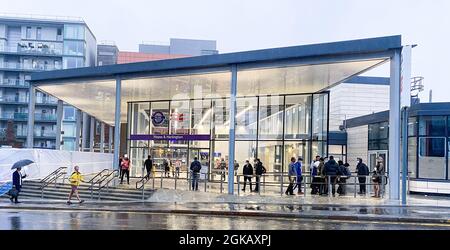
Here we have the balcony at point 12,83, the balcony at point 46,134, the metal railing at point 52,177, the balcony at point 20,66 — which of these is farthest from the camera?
the balcony at point 20,66

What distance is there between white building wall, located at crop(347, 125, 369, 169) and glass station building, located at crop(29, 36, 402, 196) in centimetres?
898

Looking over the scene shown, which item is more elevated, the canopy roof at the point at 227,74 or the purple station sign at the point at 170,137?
the canopy roof at the point at 227,74

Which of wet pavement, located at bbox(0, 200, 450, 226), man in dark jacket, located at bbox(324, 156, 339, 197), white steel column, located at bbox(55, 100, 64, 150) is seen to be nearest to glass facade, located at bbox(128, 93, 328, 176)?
white steel column, located at bbox(55, 100, 64, 150)

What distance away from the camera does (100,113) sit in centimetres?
4238

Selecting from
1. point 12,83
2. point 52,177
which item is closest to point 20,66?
point 12,83

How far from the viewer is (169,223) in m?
12.3

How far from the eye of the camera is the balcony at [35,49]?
7488 cm

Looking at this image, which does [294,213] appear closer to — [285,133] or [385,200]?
[385,200]

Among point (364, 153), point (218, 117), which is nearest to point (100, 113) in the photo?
point (218, 117)

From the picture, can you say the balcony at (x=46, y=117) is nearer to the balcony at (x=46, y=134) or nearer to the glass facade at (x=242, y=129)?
the balcony at (x=46, y=134)

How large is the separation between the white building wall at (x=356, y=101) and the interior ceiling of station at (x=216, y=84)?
20528 mm

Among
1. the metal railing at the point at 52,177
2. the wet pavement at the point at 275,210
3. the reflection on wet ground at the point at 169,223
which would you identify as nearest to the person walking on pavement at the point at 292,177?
the wet pavement at the point at 275,210

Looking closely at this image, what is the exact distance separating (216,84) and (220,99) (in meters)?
3.87
